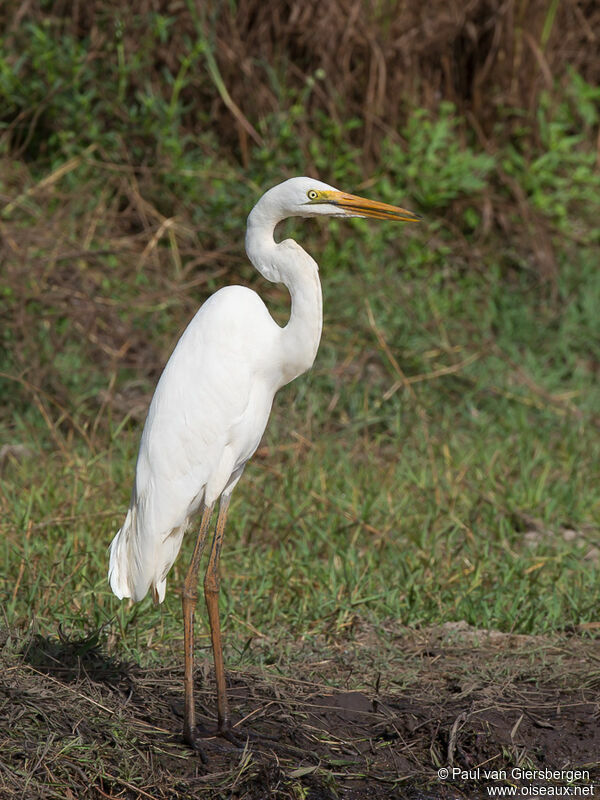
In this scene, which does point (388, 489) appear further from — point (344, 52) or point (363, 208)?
point (344, 52)

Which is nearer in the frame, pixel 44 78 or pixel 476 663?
pixel 476 663

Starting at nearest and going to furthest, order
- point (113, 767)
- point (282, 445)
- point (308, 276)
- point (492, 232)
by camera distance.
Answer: point (113, 767)
point (308, 276)
point (282, 445)
point (492, 232)

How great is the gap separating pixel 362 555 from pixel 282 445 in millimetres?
923

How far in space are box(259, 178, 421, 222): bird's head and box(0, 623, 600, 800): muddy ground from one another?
1.36 meters

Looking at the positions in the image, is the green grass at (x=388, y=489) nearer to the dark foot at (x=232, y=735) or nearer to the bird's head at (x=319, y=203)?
the dark foot at (x=232, y=735)

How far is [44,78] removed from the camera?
5.87 meters

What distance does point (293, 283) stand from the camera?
107 inches

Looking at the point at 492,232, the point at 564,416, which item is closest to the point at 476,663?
the point at 564,416

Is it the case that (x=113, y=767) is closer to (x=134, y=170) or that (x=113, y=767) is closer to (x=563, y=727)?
(x=563, y=727)

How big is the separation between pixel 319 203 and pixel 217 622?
117 cm

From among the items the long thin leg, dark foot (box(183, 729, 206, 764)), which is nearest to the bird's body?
the long thin leg

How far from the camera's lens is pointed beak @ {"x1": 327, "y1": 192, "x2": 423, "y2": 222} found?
2.72m

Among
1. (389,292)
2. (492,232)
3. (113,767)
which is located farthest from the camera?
(492,232)

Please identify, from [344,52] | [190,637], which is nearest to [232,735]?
[190,637]
